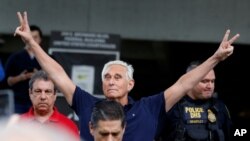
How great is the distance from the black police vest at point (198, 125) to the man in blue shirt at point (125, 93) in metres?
0.80

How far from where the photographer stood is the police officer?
4840 millimetres

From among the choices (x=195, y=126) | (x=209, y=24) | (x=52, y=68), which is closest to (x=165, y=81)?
(x=209, y=24)

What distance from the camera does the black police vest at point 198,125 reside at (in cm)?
483

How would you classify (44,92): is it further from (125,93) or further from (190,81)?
(190,81)

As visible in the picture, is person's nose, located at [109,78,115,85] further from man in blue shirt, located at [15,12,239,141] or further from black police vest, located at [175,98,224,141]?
black police vest, located at [175,98,224,141]

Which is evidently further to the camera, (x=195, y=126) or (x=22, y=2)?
(x=22, y=2)

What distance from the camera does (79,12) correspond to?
8344mm

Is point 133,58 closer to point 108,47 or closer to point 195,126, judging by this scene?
point 108,47

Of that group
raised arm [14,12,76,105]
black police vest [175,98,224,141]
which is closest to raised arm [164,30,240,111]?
raised arm [14,12,76,105]

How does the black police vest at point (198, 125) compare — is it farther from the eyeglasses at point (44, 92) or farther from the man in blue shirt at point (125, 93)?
the eyeglasses at point (44, 92)

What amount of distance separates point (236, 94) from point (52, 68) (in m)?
7.37

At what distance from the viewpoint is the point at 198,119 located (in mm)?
4891

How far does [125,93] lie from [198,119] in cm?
97

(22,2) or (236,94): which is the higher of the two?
(22,2)
